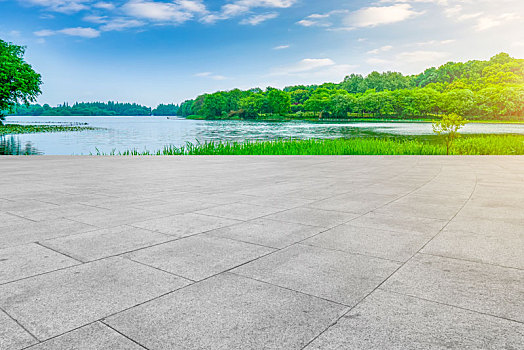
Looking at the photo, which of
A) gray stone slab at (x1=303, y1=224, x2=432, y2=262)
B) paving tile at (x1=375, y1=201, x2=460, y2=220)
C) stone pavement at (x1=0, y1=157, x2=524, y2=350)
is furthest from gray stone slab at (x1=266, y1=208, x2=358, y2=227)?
paving tile at (x1=375, y1=201, x2=460, y2=220)

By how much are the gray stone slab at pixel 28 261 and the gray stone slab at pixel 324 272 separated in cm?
184

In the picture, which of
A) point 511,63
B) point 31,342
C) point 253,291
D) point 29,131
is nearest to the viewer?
point 31,342

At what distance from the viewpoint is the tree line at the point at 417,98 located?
307ft

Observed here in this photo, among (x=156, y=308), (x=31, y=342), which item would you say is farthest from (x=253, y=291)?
(x=31, y=342)

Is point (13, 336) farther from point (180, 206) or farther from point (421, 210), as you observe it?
point (421, 210)

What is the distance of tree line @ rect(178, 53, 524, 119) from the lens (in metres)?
93.4

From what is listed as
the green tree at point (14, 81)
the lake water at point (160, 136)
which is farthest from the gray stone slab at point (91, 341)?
the green tree at point (14, 81)

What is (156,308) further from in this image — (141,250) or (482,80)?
(482,80)

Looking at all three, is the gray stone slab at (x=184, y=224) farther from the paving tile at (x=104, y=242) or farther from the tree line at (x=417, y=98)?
the tree line at (x=417, y=98)

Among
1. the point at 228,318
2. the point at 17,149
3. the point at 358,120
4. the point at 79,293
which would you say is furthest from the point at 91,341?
the point at 358,120

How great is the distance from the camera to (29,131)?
170 feet

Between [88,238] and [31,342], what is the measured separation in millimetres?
2383

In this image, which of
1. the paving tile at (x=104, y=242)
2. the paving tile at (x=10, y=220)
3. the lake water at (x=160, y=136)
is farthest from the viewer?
the lake water at (x=160, y=136)

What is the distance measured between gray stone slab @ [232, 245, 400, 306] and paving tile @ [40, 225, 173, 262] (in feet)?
4.86
